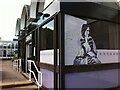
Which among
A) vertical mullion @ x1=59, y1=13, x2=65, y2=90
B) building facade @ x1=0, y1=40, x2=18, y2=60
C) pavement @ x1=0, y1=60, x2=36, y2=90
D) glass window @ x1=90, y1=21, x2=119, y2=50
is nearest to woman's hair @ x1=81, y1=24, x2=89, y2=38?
glass window @ x1=90, y1=21, x2=119, y2=50

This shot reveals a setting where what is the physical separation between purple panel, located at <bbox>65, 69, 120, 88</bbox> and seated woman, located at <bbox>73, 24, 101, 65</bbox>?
1.45 ft

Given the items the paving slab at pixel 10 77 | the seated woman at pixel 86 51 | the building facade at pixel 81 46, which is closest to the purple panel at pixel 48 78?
the building facade at pixel 81 46

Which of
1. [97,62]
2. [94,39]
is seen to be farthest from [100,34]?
[97,62]

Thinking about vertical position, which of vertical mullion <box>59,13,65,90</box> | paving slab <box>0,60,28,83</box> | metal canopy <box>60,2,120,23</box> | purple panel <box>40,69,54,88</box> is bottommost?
paving slab <box>0,60,28,83</box>

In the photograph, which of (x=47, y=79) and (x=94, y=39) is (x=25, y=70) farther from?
(x=94, y=39)

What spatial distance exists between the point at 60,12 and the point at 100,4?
2.09 m

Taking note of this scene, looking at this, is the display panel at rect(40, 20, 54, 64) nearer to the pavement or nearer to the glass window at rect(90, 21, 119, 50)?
the glass window at rect(90, 21, 119, 50)

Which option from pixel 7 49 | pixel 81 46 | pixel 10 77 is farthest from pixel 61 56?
pixel 7 49

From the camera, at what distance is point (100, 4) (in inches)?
271

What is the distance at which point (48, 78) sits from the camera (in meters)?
Answer: 6.82

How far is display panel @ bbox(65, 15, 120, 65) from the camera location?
19.1 ft

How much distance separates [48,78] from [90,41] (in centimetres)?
219

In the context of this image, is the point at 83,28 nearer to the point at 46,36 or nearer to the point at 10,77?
the point at 46,36

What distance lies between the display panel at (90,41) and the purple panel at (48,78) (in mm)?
1121
